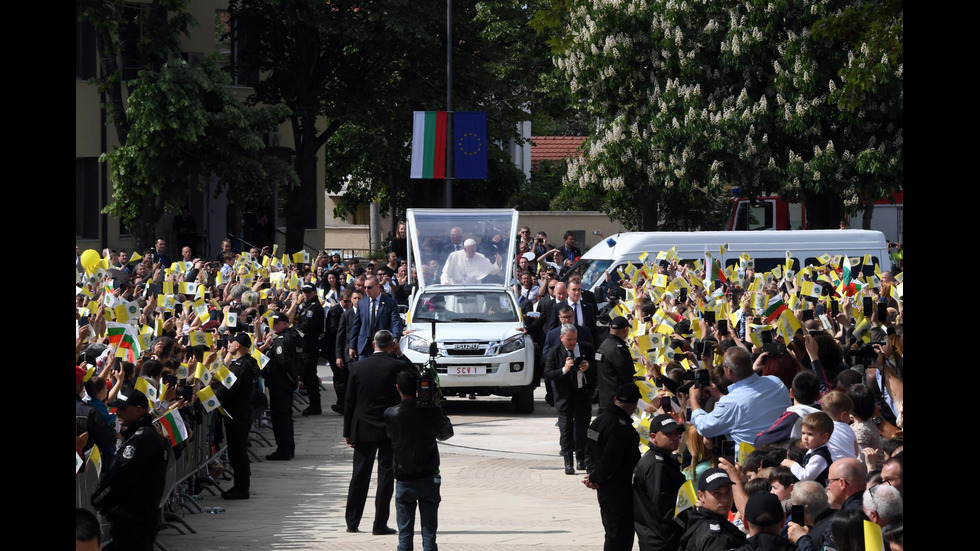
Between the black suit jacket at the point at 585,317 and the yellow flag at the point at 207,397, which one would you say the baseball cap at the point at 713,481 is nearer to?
Result: the yellow flag at the point at 207,397

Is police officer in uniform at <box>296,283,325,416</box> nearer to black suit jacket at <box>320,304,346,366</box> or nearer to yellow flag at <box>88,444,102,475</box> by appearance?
black suit jacket at <box>320,304,346,366</box>

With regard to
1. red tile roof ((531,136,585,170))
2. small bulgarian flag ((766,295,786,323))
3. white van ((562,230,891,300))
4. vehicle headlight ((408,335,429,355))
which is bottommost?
vehicle headlight ((408,335,429,355))

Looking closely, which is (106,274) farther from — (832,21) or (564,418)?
(832,21)

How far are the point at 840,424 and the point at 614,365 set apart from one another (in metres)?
4.97

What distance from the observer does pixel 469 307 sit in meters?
19.1

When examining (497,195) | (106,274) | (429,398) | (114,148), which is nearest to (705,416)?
(429,398)

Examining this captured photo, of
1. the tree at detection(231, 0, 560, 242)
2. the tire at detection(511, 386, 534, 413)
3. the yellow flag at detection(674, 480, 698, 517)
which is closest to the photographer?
the yellow flag at detection(674, 480, 698, 517)

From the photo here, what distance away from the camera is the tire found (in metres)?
18.5

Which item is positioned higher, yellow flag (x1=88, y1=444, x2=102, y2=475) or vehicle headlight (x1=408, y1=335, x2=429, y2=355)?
yellow flag (x1=88, y1=444, x2=102, y2=475)

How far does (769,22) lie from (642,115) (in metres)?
3.79

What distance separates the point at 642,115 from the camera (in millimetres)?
32469

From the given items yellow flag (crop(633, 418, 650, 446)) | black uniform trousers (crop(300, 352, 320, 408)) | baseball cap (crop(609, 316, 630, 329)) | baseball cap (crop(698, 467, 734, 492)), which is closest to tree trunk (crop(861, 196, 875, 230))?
black uniform trousers (crop(300, 352, 320, 408))

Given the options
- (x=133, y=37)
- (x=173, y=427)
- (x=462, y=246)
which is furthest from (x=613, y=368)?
(x=133, y=37)

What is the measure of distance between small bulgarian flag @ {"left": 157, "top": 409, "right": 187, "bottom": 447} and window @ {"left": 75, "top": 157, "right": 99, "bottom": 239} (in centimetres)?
2425
